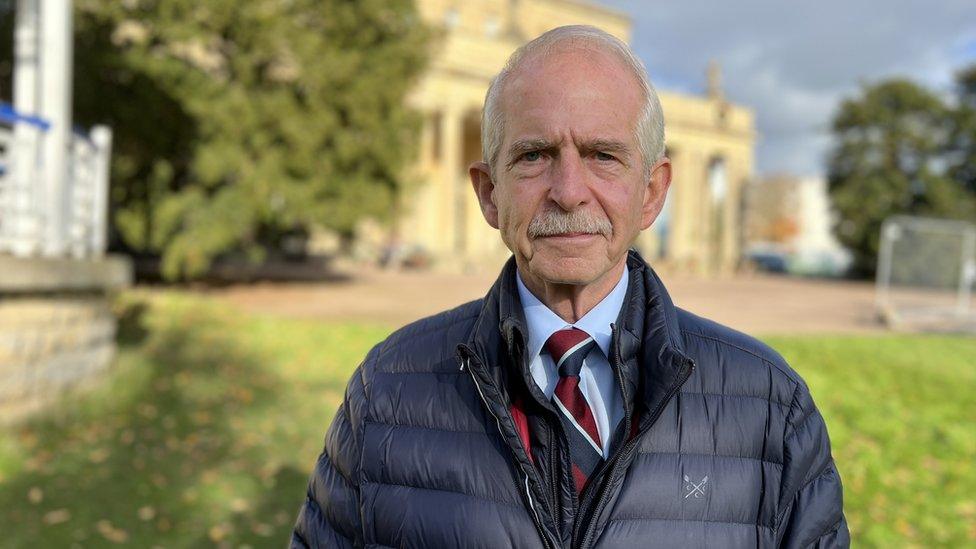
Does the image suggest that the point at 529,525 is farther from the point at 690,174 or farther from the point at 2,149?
the point at 690,174

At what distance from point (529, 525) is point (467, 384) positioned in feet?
1.04

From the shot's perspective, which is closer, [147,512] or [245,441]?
[147,512]

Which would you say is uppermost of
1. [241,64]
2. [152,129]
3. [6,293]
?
[241,64]

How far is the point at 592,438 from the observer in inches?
63.4

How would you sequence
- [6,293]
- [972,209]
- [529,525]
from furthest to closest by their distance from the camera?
[972,209] < [6,293] < [529,525]

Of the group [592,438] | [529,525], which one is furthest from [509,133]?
[529,525]

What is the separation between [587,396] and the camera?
1.65m

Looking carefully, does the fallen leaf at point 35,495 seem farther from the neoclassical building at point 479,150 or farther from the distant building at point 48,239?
the neoclassical building at point 479,150

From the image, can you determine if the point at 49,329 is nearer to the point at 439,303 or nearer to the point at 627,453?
the point at 627,453

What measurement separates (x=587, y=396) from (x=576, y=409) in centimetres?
5

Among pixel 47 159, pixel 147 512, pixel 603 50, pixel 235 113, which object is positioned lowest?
pixel 147 512

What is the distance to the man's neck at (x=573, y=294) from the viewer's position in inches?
66.6

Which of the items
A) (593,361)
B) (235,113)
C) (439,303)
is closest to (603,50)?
(593,361)

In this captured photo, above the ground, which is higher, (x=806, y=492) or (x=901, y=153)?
(x=901, y=153)
